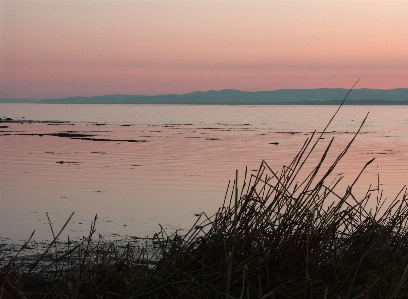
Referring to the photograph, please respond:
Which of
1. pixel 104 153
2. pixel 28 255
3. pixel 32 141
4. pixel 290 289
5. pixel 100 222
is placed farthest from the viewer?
pixel 32 141

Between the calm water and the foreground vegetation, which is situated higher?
the foreground vegetation

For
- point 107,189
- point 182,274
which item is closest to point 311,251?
point 182,274

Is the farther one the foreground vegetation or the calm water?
the calm water

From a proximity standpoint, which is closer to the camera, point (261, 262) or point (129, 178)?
point (261, 262)

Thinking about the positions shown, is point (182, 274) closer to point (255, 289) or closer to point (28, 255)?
point (255, 289)

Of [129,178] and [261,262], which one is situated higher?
[261,262]

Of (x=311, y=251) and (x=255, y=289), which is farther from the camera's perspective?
(x=311, y=251)

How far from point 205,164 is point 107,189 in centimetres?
472

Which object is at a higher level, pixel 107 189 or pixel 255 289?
pixel 255 289

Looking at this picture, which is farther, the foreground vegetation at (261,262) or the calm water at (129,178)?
the calm water at (129,178)

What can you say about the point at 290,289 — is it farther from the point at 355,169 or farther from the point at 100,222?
the point at 355,169

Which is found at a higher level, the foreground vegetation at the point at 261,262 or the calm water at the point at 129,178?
the foreground vegetation at the point at 261,262

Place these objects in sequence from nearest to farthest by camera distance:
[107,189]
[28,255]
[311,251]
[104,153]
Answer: [311,251] → [28,255] → [107,189] → [104,153]

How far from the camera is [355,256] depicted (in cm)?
434
